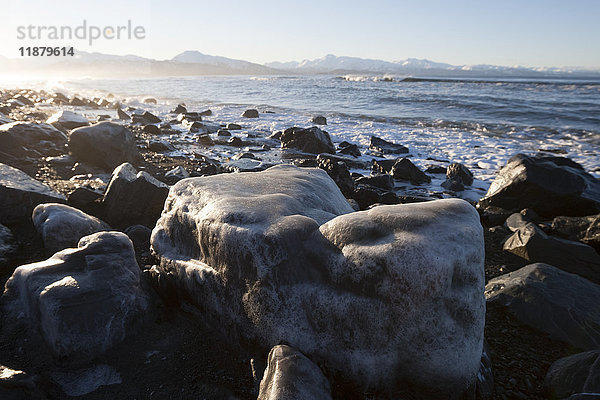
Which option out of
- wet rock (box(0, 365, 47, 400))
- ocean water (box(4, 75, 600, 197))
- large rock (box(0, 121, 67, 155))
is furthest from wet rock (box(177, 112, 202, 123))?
wet rock (box(0, 365, 47, 400))

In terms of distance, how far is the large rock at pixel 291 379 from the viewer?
1.94 meters

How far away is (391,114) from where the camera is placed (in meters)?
18.1

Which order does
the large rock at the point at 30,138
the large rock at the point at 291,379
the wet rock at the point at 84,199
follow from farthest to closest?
the large rock at the point at 30,138
the wet rock at the point at 84,199
the large rock at the point at 291,379

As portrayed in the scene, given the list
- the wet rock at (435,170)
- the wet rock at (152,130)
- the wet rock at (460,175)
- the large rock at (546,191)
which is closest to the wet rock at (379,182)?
the wet rock at (460,175)

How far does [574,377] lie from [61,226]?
432 cm

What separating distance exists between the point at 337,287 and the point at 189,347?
3.92 ft

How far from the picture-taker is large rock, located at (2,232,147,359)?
2.50m

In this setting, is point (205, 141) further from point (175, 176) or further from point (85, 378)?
point (85, 378)

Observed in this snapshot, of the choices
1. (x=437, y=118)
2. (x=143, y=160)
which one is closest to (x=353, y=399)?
(x=143, y=160)

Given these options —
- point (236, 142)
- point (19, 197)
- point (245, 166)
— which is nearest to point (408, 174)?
point (245, 166)

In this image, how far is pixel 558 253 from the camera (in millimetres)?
4340

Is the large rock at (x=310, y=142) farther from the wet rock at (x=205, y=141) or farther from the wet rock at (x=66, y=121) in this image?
the wet rock at (x=66, y=121)

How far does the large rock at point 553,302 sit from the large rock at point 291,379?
1.96 meters

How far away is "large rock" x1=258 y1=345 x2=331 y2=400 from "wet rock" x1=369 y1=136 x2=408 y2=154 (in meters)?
8.98
